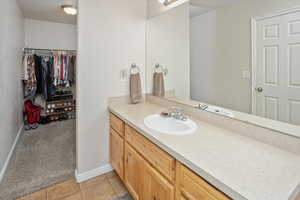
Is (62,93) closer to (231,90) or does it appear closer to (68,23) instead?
(68,23)

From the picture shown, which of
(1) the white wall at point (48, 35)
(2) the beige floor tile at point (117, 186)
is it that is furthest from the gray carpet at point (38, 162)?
(1) the white wall at point (48, 35)

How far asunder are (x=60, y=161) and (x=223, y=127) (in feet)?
6.95

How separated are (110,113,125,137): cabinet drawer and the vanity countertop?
0.42 m

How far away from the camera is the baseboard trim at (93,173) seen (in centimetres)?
188

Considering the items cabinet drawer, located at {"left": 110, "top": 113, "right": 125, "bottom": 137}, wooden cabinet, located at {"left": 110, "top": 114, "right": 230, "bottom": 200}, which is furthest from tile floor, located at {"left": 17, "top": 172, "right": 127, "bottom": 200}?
cabinet drawer, located at {"left": 110, "top": 113, "right": 125, "bottom": 137}

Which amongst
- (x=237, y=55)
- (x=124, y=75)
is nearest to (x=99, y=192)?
(x=124, y=75)

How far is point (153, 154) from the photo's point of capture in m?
1.15

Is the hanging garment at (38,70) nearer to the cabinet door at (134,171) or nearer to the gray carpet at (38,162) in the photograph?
the gray carpet at (38,162)

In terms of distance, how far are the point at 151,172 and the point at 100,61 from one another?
130 cm

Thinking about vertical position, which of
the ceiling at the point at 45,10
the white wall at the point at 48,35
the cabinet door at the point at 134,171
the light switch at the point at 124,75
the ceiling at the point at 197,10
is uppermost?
the ceiling at the point at 45,10

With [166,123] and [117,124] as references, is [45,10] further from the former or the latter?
[166,123]

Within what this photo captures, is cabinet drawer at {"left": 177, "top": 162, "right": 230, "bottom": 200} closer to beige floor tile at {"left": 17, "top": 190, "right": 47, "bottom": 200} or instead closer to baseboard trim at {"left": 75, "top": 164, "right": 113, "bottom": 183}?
baseboard trim at {"left": 75, "top": 164, "right": 113, "bottom": 183}

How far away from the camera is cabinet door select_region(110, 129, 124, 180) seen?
5.47ft

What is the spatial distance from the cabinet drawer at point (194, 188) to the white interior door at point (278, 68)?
689 millimetres
